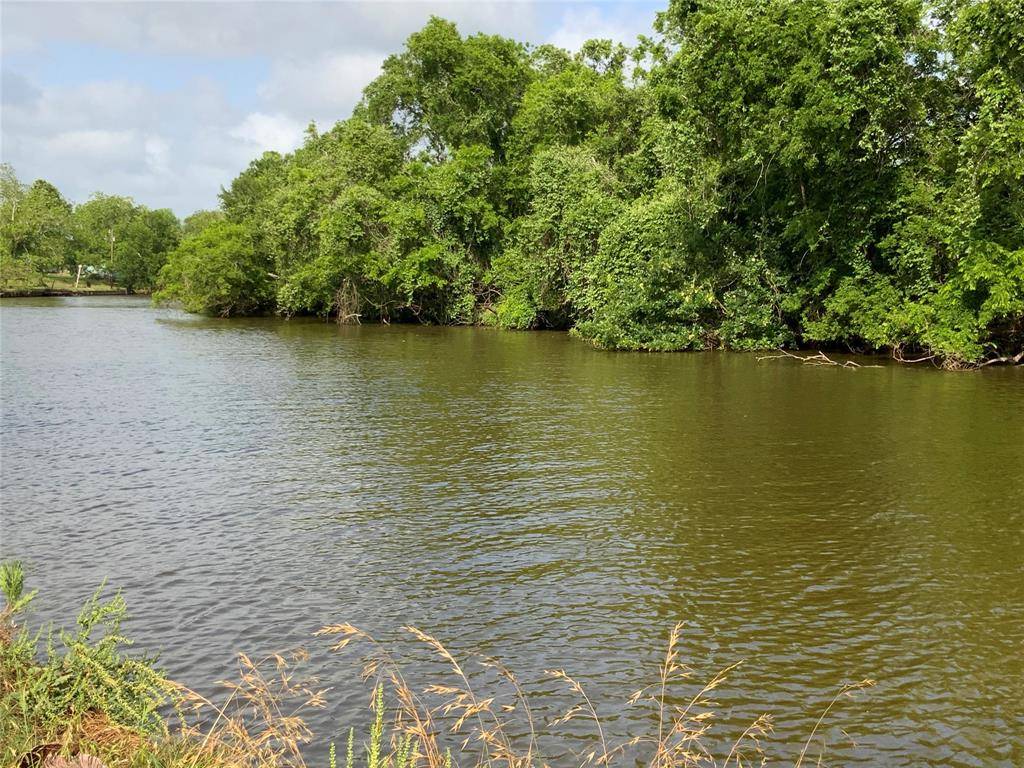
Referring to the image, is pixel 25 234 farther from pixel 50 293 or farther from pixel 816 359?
pixel 816 359

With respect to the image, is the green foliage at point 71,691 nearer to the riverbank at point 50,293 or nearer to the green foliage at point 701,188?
the green foliage at point 701,188

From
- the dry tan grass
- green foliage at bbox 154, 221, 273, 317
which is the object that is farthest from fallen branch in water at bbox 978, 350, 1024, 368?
green foliage at bbox 154, 221, 273, 317

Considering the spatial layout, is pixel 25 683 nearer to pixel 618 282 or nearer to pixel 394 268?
pixel 618 282

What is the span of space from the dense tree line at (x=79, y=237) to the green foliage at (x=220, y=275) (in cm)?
3061

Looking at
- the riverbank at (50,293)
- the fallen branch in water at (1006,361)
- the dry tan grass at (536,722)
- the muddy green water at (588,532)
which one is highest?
the riverbank at (50,293)

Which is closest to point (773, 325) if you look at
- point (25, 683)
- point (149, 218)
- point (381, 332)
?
point (381, 332)

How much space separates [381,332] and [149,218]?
94.5 m

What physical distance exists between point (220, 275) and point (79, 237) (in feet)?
255

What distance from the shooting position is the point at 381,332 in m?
54.4

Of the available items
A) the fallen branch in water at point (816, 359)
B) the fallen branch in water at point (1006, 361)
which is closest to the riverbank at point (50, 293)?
the fallen branch in water at point (816, 359)

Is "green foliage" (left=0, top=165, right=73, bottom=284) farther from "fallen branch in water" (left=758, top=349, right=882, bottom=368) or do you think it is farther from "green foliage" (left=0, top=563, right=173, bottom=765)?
"green foliage" (left=0, top=563, right=173, bottom=765)

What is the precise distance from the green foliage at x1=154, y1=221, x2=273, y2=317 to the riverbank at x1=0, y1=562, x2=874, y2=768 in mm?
64056

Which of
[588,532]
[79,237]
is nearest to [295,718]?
[588,532]

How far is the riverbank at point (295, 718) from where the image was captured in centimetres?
611
